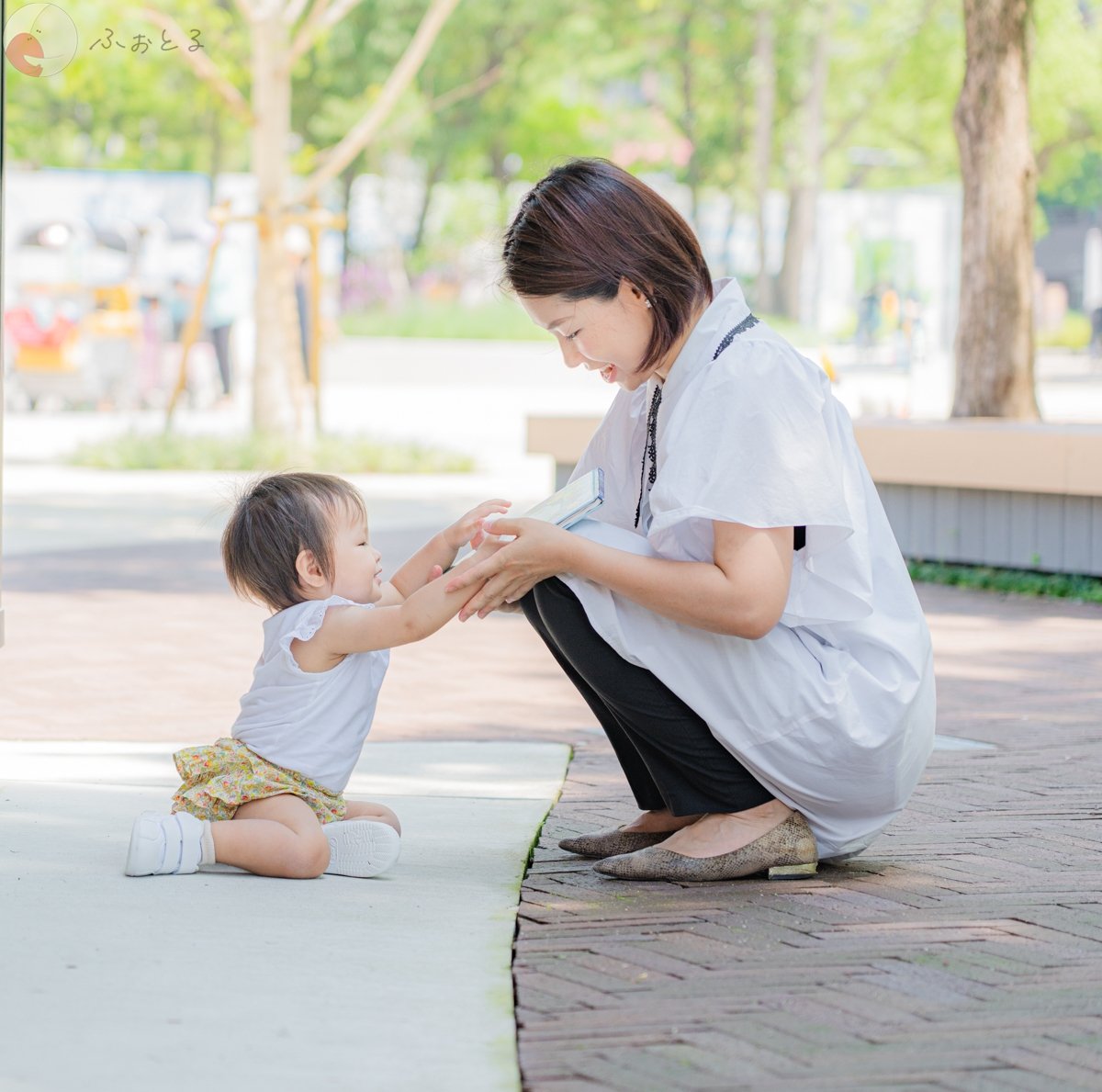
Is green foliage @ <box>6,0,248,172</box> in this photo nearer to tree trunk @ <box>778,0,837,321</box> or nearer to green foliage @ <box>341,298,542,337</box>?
green foliage @ <box>341,298,542,337</box>

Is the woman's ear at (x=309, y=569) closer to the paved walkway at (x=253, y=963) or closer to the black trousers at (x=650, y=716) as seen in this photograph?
the black trousers at (x=650, y=716)

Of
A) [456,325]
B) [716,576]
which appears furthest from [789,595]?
[456,325]

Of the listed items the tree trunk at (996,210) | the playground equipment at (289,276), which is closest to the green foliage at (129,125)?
the playground equipment at (289,276)

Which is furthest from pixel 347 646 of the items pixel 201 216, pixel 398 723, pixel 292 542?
pixel 201 216

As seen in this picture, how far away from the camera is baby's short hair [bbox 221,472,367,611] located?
10.8 ft

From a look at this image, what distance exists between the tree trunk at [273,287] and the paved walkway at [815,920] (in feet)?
30.5

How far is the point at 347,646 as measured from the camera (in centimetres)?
326

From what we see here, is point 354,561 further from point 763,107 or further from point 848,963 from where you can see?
point 763,107

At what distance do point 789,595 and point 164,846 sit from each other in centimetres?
121

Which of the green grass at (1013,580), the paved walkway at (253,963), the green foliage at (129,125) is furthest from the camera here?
the green foliage at (129,125)

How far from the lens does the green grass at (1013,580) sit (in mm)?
8281

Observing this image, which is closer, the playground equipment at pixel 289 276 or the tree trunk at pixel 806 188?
the playground equipment at pixel 289 276

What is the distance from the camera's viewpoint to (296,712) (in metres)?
3.30

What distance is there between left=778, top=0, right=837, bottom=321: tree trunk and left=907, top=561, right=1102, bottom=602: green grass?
25.1m
